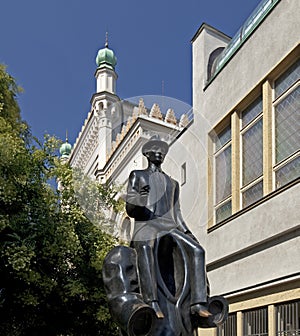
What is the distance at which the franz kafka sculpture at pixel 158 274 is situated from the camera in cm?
557

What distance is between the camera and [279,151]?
1432 cm

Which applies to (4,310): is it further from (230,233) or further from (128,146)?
(128,146)

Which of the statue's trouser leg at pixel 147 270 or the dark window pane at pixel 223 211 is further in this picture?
the dark window pane at pixel 223 211

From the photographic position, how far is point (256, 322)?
47.2ft

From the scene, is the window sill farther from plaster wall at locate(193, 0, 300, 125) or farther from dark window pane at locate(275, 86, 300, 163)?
plaster wall at locate(193, 0, 300, 125)

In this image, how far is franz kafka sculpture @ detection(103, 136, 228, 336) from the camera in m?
5.57

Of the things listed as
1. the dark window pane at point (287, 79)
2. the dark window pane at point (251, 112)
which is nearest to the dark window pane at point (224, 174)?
the dark window pane at point (251, 112)

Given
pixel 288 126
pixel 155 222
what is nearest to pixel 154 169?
pixel 155 222

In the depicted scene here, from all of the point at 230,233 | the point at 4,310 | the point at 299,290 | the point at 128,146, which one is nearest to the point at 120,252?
the point at 299,290

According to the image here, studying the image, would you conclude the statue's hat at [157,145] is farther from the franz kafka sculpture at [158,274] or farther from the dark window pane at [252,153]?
the dark window pane at [252,153]

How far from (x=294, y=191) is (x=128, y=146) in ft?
35.5

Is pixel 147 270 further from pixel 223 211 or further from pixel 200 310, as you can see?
pixel 223 211

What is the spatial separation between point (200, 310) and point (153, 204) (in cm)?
115

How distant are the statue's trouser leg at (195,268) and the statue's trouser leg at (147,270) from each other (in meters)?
0.33
